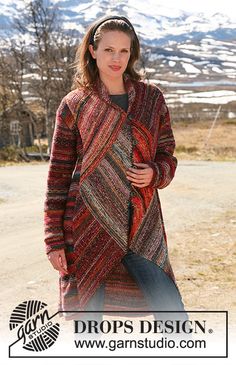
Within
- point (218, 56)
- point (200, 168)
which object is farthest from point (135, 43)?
point (218, 56)

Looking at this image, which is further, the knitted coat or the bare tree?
the bare tree

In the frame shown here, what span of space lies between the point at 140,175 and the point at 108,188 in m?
0.14

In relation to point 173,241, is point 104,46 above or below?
above

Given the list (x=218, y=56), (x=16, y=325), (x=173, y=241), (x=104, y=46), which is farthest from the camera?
(x=218, y=56)

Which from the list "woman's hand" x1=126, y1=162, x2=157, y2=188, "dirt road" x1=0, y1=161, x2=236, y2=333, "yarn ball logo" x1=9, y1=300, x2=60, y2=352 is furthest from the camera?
"dirt road" x1=0, y1=161, x2=236, y2=333

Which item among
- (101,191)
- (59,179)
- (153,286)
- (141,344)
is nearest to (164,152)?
(101,191)

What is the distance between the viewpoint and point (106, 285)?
2.66 m

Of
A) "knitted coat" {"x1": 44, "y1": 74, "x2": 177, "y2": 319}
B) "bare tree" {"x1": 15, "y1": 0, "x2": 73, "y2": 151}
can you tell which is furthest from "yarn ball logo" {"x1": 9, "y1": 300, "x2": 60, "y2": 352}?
"bare tree" {"x1": 15, "y1": 0, "x2": 73, "y2": 151}

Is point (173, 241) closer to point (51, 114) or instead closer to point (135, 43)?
point (135, 43)

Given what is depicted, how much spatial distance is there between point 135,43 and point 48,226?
83 centimetres

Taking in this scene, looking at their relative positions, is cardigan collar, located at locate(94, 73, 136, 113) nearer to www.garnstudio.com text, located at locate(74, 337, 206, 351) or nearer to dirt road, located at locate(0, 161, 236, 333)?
www.garnstudio.com text, located at locate(74, 337, 206, 351)

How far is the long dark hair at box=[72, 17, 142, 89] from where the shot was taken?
8.50 ft

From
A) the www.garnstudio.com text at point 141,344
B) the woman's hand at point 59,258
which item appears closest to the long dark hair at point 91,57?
the woman's hand at point 59,258

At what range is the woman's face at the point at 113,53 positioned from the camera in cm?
258
